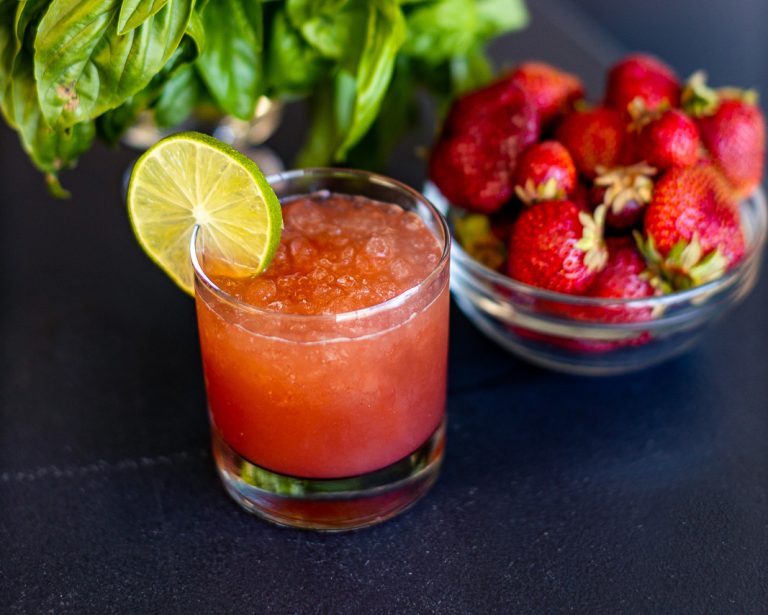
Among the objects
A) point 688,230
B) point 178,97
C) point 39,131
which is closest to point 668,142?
point 688,230

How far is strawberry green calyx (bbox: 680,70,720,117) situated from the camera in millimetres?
1251

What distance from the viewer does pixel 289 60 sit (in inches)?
47.9

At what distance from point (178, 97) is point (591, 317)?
0.58m

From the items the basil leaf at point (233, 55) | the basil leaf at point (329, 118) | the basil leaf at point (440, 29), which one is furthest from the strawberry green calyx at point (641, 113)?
the basil leaf at point (233, 55)

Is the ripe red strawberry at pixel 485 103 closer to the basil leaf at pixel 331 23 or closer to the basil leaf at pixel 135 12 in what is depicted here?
the basil leaf at pixel 331 23

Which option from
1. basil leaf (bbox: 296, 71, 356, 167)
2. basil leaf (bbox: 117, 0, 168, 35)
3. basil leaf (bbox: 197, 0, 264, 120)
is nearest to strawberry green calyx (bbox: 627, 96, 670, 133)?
basil leaf (bbox: 296, 71, 356, 167)

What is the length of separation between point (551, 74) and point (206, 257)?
0.58 m

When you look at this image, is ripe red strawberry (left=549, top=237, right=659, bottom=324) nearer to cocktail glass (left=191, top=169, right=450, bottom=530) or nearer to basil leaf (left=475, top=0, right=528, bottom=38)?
cocktail glass (left=191, top=169, right=450, bottom=530)

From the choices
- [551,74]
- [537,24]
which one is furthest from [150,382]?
[537,24]

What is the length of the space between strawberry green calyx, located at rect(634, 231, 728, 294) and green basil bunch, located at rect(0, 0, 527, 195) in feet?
1.21

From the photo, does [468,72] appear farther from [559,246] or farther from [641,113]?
[559,246]

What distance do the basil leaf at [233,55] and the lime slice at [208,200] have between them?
0.79ft

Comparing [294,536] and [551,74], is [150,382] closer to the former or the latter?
[294,536]

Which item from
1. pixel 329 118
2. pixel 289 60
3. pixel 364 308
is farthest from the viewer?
pixel 329 118
